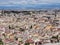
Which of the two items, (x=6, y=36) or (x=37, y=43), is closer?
(x=37, y=43)

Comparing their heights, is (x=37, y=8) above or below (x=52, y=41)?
below

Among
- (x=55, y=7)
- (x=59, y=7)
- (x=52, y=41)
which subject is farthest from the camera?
(x=55, y=7)

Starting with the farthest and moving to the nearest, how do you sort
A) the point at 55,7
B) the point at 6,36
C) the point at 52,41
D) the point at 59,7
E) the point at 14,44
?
the point at 55,7 → the point at 59,7 → the point at 6,36 → the point at 52,41 → the point at 14,44

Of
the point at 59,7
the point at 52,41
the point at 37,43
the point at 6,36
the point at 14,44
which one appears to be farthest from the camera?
the point at 59,7

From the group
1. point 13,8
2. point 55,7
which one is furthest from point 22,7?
point 55,7

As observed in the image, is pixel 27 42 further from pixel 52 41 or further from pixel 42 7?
pixel 42 7

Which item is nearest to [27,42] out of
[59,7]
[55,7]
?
[59,7]

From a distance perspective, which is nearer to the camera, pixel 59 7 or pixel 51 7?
pixel 59 7

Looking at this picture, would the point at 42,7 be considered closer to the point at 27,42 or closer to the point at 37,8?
the point at 37,8

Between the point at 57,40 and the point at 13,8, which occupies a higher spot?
the point at 57,40

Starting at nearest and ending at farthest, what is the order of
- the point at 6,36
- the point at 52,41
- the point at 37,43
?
the point at 37,43
the point at 52,41
the point at 6,36
